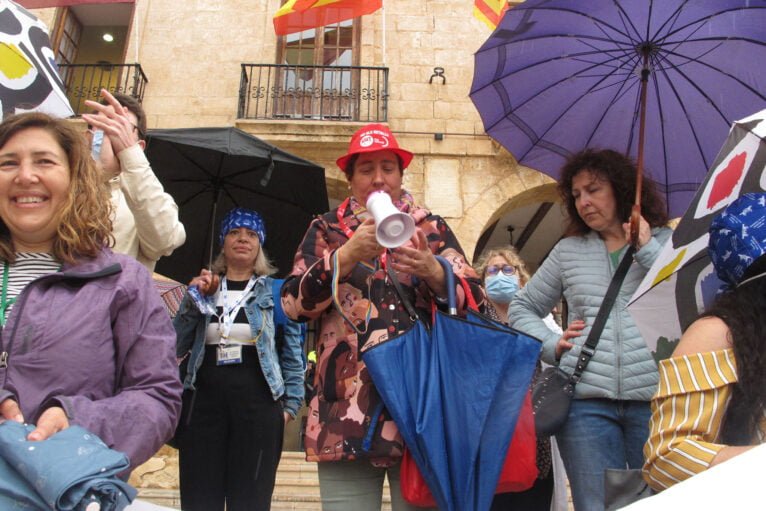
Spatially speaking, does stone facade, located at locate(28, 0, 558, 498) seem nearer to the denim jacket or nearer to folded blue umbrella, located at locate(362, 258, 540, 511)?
the denim jacket

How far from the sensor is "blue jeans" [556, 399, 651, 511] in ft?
8.11

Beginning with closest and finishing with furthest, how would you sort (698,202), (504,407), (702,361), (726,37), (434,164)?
1. (702,361)
2. (504,407)
3. (698,202)
4. (726,37)
5. (434,164)

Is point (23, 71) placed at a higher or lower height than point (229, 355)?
higher

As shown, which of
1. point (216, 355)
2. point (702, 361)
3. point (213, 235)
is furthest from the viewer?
point (213, 235)

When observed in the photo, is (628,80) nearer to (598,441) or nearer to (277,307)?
(598,441)

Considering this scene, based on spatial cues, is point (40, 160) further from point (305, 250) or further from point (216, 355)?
point (216, 355)

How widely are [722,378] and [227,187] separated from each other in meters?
3.42

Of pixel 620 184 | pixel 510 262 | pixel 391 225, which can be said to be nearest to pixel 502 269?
pixel 510 262

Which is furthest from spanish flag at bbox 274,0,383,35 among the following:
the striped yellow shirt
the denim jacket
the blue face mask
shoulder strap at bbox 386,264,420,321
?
the striped yellow shirt

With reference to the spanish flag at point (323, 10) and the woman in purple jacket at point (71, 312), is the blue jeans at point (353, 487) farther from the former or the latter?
the spanish flag at point (323, 10)

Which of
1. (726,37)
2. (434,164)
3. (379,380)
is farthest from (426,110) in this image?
(379,380)

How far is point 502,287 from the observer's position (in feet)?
13.4

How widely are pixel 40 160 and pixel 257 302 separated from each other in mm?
1882

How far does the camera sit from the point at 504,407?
6.36 feet
